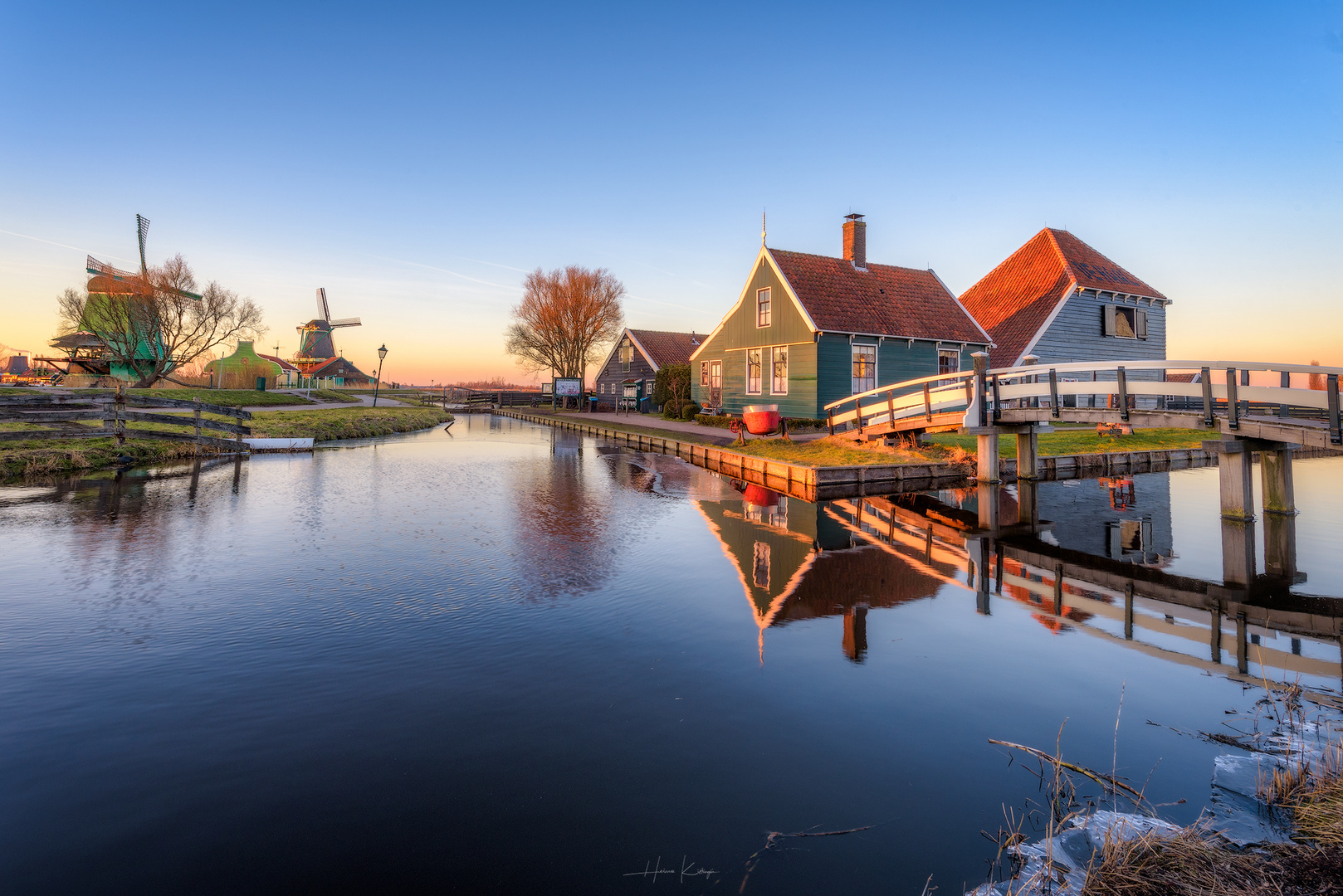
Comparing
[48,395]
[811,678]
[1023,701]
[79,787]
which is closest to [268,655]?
[79,787]

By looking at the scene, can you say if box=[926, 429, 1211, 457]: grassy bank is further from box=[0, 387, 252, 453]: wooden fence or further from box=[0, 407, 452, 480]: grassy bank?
box=[0, 407, 452, 480]: grassy bank

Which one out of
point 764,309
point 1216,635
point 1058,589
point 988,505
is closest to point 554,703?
point 1216,635

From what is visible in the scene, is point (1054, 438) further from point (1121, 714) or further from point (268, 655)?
point (268, 655)

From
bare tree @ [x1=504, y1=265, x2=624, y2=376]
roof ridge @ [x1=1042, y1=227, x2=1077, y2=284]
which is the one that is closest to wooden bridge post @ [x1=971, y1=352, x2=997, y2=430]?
roof ridge @ [x1=1042, y1=227, x2=1077, y2=284]

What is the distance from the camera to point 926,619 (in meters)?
7.34

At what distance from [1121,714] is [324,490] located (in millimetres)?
14282

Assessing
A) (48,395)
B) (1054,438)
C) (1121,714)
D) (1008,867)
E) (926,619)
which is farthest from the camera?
(1054,438)

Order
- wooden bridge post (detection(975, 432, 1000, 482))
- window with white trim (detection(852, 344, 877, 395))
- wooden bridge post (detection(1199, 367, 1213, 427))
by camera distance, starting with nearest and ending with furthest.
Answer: wooden bridge post (detection(1199, 367, 1213, 427))
wooden bridge post (detection(975, 432, 1000, 482))
window with white trim (detection(852, 344, 877, 395))

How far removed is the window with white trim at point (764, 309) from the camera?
29.8 m

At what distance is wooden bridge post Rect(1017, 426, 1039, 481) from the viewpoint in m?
17.6

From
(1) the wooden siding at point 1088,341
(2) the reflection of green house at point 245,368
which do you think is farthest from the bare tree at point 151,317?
(1) the wooden siding at point 1088,341

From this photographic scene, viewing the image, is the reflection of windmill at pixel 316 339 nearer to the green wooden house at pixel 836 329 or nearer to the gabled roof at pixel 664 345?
the gabled roof at pixel 664 345

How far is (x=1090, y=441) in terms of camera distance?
77.8ft
